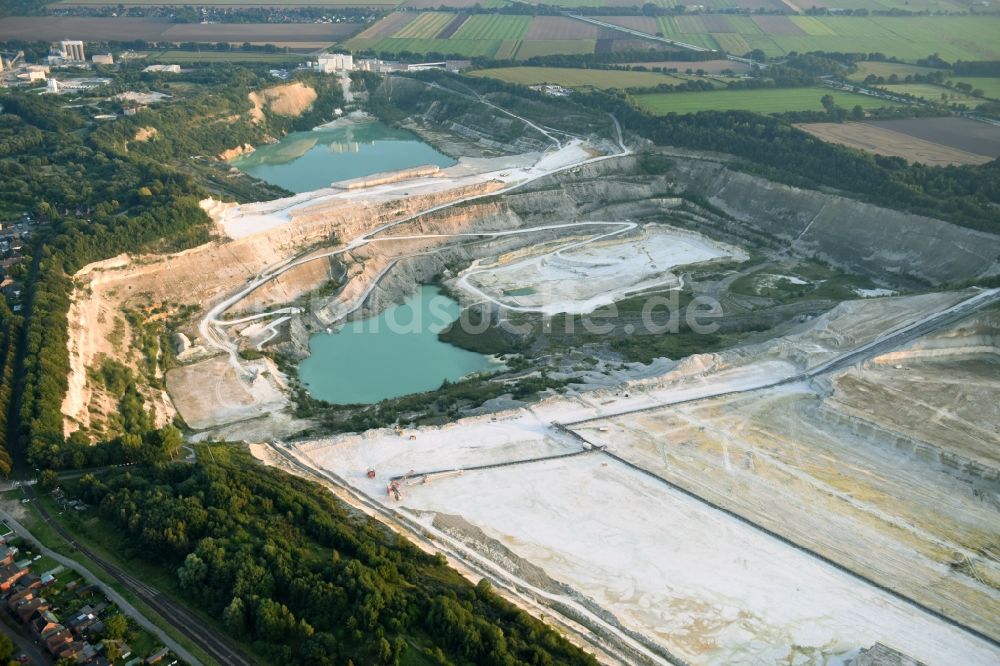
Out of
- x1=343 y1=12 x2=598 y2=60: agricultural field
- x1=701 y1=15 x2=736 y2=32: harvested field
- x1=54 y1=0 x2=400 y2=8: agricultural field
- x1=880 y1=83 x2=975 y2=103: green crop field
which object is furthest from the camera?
x1=54 y1=0 x2=400 y2=8: agricultural field

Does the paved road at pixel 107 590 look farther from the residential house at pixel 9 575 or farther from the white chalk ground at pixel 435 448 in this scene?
the white chalk ground at pixel 435 448

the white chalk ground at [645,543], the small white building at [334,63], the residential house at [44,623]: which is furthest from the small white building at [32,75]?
the residential house at [44,623]

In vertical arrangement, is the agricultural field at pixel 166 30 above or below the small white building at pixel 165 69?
above

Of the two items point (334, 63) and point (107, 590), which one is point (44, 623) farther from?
point (334, 63)

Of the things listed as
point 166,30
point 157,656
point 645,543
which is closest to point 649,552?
point 645,543

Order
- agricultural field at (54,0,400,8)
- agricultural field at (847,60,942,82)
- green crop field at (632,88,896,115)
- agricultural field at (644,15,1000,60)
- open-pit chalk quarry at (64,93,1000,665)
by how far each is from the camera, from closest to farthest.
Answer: open-pit chalk quarry at (64,93,1000,665) < green crop field at (632,88,896,115) < agricultural field at (847,60,942,82) < agricultural field at (644,15,1000,60) < agricultural field at (54,0,400,8)

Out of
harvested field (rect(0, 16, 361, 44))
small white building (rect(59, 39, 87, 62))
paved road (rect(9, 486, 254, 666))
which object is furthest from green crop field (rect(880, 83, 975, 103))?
small white building (rect(59, 39, 87, 62))

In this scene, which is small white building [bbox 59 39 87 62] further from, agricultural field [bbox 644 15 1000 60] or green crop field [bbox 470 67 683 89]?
agricultural field [bbox 644 15 1000 60]

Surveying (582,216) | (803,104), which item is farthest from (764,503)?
(803,104)
